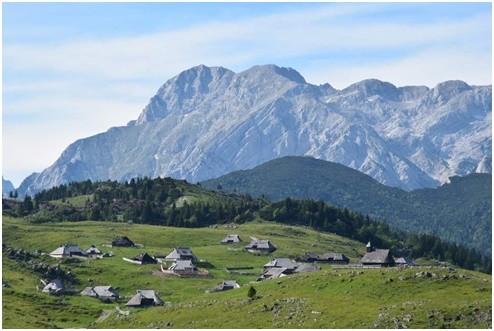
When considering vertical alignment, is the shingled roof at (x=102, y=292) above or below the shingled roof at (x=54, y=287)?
below

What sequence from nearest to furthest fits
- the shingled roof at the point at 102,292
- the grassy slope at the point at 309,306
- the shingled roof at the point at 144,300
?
the grassy slope at the point at 309,306, the shingled roof at the point at 144,300, the shingled roof at the point at 102,292

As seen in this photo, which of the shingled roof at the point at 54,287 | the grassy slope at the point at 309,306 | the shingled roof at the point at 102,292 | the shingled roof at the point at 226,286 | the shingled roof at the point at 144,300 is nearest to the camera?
the grassy slope at the point at 309,306

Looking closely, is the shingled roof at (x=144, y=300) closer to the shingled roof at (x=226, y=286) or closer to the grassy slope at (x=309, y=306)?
the grassy slope at (x=309, y=306)

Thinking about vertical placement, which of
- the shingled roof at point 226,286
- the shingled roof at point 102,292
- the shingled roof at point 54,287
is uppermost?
the shingled roof at point 54,287

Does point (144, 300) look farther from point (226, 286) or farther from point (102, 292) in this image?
point (226, 286)

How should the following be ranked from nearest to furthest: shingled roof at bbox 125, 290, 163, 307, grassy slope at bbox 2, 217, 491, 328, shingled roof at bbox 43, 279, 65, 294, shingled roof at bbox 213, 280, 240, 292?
grassy slope at bbox 2, 217, 491, 328 < shingled roof at bbox 125, 290, 163, 307 < shingled roof at bbox 43, 279, 65, 294 < shingled roof at bbox 213, 280, 240, 292

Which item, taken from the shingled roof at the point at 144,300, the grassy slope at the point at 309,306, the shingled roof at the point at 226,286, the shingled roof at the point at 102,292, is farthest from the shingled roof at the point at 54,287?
the shingled roof at the point at 226,286

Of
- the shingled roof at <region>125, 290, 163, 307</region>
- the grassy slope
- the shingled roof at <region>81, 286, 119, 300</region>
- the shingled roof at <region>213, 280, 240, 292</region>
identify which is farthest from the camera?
the shingled roof at <region>213, 280, 240, 292</region>

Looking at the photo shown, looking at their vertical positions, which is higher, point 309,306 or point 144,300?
point 309,306

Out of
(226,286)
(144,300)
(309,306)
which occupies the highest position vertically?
(309,306)

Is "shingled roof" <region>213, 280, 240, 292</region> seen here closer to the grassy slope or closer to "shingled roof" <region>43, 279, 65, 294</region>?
the grassy slope

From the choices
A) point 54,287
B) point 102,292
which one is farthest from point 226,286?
point 54,287

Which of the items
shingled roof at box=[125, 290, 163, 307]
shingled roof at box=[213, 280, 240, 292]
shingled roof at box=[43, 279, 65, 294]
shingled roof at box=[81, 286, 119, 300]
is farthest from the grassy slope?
shingled roof at box=[213, 280, 240, 292]

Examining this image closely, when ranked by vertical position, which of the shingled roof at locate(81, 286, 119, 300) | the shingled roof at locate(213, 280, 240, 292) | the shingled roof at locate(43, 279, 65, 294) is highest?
the shingled roof at locate(43, 279, 65, 294)
